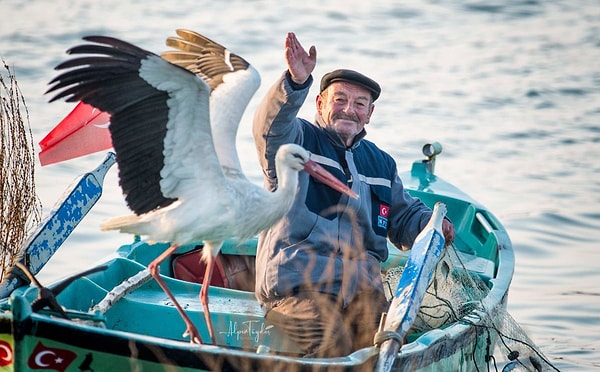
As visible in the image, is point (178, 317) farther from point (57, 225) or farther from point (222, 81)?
point (222, 81)

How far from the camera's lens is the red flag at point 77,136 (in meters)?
6.95

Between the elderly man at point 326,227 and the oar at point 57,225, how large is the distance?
1229 millimetres

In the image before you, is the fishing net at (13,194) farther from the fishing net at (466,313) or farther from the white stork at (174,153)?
the fishing net at (466,313)

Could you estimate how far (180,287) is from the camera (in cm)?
717

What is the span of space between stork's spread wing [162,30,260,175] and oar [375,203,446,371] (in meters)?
1.00

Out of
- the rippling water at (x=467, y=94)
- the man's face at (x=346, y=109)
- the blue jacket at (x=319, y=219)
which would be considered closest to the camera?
the blue jacket at (x=319, y=219)

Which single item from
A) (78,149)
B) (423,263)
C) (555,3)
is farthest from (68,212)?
(555,3)

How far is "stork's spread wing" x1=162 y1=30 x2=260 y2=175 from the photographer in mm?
6129

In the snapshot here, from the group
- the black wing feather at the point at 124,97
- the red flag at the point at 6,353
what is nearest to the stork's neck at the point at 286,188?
the black wing feather at the point at 124,97

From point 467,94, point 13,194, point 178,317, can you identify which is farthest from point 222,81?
point 467,94

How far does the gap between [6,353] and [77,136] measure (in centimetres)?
185

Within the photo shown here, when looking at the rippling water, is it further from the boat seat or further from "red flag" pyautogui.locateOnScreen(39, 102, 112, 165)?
"red flag" pyautogui.locateOnScreen(39, 102, 112, 165)

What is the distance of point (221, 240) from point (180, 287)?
1322 mm

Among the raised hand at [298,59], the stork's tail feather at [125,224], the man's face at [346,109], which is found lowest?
the stork's tail feather at [125,224]
